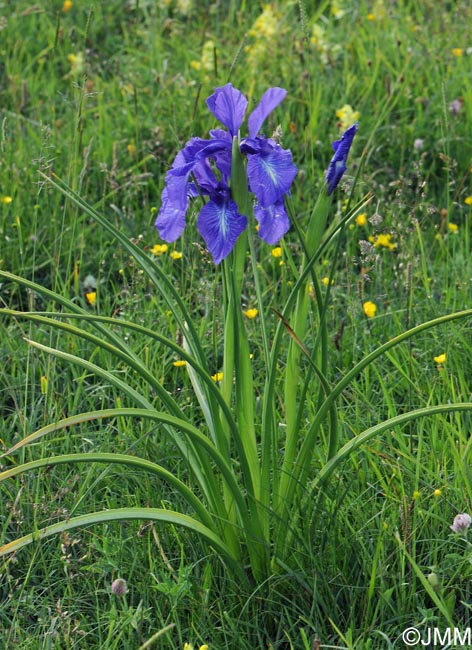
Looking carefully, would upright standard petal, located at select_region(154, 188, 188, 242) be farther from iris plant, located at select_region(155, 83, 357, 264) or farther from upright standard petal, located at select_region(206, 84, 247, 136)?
upright standard petal, located at select_region(206, 84, 247, 136)

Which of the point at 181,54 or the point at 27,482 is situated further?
the point at 181,54

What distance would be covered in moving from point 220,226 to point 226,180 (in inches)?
4.3

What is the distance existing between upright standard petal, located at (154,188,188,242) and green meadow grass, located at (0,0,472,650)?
22 centimetres

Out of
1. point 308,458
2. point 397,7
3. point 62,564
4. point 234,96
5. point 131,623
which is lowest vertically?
point 62,564

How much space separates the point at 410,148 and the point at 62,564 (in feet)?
6.99

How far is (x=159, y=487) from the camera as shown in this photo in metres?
2.11

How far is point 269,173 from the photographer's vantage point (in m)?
1.59

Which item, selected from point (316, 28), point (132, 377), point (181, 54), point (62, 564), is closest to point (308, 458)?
point (62, 564)

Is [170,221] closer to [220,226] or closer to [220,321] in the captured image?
[220,226]

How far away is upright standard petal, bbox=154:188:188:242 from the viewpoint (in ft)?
5.39

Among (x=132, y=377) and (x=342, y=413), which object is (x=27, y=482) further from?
(x=342, y=413)

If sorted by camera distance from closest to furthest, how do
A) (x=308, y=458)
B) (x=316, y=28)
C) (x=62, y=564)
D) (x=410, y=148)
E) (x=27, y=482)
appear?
(x=308, y=458)
(x=62, y=564)
(x=27, y=482)
(x=410, y=148)
(x=316, y=28)

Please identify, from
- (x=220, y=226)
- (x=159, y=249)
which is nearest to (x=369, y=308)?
(x=159, y=249)

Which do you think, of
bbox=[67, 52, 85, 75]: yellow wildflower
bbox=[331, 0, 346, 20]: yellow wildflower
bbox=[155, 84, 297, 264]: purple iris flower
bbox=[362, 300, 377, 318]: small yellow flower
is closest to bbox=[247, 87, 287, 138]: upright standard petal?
bbox=[155, 84, 297, 264]: purple iris flower
